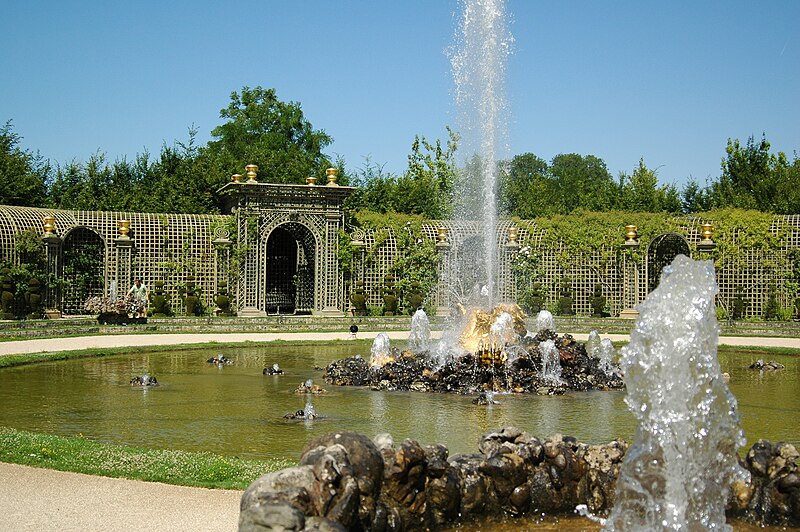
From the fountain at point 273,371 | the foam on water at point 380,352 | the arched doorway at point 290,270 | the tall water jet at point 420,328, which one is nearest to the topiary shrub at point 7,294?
the arched doorway at point 290,270

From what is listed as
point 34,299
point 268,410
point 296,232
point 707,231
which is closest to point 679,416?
point 268,410

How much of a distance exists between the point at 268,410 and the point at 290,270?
1930 centimetres

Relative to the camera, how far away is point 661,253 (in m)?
26.8

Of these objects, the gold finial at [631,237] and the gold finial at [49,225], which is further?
the gold finial at [631,237]

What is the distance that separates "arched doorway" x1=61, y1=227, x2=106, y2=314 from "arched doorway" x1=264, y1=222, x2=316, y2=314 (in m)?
4.77

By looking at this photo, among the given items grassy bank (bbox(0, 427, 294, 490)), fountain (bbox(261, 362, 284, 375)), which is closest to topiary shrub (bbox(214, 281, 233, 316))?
fountain (bbox(261, 362, 284, 375))

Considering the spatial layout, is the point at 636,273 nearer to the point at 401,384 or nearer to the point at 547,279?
the point at 547,279

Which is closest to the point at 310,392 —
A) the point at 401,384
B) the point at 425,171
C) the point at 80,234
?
the point at 401,384

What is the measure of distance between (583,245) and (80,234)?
1447 cm

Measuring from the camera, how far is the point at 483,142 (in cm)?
1602

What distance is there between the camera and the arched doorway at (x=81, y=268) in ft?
77.7

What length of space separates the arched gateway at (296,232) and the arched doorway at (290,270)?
0.10ft

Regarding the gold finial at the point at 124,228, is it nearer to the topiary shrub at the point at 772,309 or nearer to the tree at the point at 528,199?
the tree at the point at 528,199

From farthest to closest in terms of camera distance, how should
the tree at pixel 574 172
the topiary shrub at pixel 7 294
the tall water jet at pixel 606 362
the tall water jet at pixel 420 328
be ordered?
the tree at pixel 574 172, the topiary shrub at pixel 7 294, the tall water jet at pixel 420 328, the tall water jet at pixel 606 362
